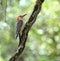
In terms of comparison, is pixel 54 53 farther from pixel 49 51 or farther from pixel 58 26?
pixel 58 26

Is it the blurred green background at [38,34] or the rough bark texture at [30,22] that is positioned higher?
the rough bark texture at [30,22]

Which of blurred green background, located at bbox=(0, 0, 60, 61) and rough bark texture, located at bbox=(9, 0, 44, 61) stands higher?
rough bark texture, located at bbox=(9, 0, 44, 61)

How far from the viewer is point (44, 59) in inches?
164

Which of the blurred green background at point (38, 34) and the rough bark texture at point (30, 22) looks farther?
the blurred green background at point (38, 34)

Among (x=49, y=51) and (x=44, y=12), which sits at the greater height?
(x=44, y=12)

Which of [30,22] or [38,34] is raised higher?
[30,22]

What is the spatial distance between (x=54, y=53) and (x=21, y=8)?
87cm

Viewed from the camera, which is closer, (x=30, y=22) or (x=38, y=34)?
(x=30, y=22)

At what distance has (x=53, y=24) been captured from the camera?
4645 mm

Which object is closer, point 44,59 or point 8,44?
point 44,59

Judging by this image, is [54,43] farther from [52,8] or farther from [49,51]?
[52,8]

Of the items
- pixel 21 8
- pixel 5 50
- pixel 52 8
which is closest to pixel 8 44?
pixel 5 50

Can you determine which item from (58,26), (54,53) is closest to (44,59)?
(54,53)

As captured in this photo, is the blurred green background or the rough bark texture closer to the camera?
the rough bark texture
